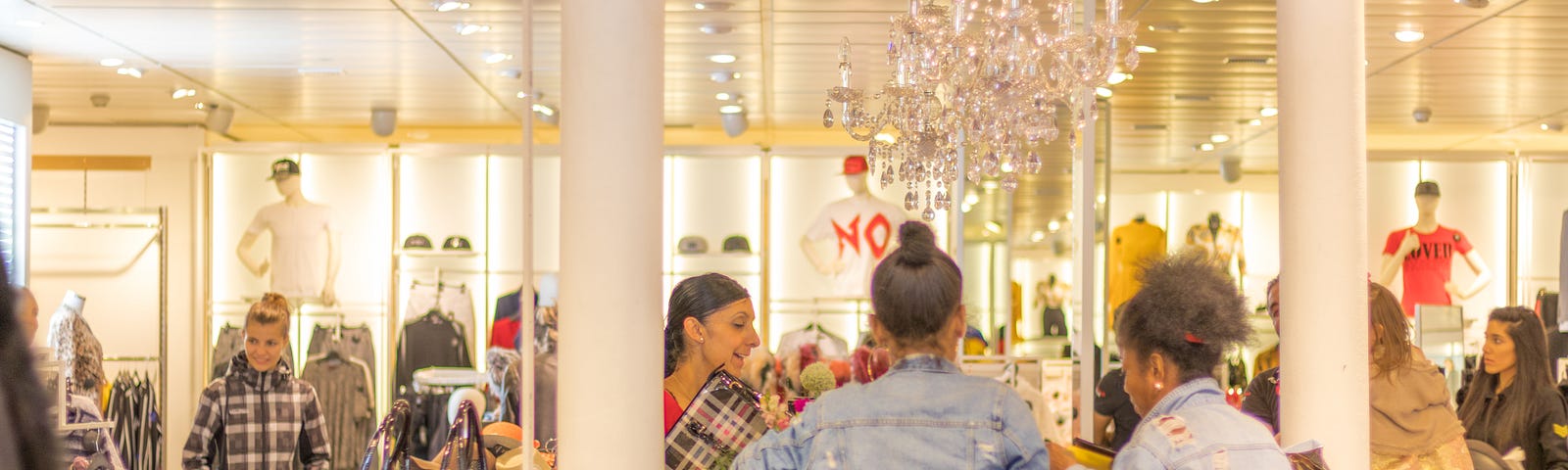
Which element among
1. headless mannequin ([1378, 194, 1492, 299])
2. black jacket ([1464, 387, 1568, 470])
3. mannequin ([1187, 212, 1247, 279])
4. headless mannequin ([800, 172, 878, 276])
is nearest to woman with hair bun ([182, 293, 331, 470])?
black jacket ([1464, 387, 1568, 470])

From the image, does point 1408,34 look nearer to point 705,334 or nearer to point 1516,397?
point 1516,397

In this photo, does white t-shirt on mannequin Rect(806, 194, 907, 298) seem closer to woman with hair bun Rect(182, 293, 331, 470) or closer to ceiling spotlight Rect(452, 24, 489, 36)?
ceiling spotlight Rect(452, 24, 489, 36)

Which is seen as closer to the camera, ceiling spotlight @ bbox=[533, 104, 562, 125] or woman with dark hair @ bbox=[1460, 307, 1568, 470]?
woman with dark hair @ bbox=[1460, 307, 1568, 470]

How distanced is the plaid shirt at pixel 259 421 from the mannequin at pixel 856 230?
18.7 ft

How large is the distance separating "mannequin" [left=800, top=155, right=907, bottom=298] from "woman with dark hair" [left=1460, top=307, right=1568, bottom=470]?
4992 millimetres

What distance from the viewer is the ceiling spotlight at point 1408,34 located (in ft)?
23.9

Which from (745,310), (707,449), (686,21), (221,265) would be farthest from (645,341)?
(221,265)

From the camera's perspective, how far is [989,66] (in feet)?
17.1

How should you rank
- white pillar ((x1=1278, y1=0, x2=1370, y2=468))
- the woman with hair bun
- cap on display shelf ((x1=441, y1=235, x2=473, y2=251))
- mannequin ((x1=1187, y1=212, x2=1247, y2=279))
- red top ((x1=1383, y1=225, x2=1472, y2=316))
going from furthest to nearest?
mannequin ((x1=1187, y1=212, x2=1247, y2=279))
cap on display shelf ((x1=441, y1=235, x2=473, y2=251))
red top ((x1=1383, y1=225, x2=1472, y2=316))
the woman with hair bun
white pillar ((x1=1278, y1=0, x2=1370, y2=468))

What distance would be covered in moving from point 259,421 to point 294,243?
5798 millimetres

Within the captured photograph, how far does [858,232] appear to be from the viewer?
1027cm

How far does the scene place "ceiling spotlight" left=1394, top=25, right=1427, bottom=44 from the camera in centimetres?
727

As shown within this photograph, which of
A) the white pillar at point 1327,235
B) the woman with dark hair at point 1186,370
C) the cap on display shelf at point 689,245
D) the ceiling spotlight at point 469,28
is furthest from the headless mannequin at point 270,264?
the woman with dark hair at point 1186,370

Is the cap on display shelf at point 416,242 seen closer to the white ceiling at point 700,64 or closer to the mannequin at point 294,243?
the mannequin at point 294,243
